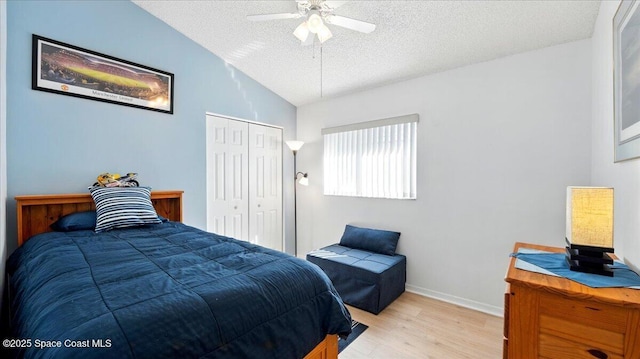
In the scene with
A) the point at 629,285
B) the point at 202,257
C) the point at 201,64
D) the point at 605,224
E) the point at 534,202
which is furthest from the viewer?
the point at 201,64

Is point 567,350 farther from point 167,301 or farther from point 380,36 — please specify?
point 380,36

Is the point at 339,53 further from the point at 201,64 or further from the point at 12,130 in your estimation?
the point at 12,130

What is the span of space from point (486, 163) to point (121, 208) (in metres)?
3.22

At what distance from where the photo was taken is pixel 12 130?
6.72ft

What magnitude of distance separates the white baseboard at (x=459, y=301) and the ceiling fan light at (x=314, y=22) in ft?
9.08

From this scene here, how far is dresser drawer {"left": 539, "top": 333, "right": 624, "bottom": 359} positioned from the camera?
1.03 m

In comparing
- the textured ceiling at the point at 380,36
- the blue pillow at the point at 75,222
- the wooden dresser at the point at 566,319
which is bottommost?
the wooden dresser at the point at 566,319

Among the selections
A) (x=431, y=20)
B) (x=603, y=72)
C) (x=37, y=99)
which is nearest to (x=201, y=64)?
(x=37, y=99)

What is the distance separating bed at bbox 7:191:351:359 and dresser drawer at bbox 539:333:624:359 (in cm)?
86

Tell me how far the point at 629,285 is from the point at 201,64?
374 centimetres

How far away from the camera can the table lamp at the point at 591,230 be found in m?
1.21

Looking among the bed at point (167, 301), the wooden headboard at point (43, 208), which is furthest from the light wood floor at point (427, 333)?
the wooden headboard at point (43, 208)

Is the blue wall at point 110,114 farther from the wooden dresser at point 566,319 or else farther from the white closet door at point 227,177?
the wooden dresser at point 566,319

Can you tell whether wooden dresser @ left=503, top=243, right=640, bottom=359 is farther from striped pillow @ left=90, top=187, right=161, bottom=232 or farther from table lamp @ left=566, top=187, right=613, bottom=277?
striped pillow @ left=90, top=187, right=161, bottom=232
